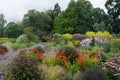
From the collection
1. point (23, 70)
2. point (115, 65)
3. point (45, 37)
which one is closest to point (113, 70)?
point (115, 65)

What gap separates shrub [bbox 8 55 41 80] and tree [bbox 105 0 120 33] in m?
38.4

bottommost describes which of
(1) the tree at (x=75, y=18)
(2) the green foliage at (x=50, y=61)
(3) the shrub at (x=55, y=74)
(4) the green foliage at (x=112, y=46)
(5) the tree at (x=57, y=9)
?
(4) the green foliage at (x=112, y=46)

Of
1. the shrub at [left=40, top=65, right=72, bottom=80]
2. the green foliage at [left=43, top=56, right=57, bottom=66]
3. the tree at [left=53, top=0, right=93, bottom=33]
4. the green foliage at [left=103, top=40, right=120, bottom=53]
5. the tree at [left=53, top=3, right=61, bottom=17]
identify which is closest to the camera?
the shrub at [left=40, top=65, right=72, bottom=80]

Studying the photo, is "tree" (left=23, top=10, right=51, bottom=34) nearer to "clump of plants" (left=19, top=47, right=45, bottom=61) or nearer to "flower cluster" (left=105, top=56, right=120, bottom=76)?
"clump of plants" (left=19, top=47, right=45, bottom=61)

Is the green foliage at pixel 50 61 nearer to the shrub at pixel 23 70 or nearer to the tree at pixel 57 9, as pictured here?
the shrub at pixel 23 70

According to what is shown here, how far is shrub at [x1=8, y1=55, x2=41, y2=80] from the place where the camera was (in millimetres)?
9180

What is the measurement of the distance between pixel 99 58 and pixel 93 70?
2972 mm

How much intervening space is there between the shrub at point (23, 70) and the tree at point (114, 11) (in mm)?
38399

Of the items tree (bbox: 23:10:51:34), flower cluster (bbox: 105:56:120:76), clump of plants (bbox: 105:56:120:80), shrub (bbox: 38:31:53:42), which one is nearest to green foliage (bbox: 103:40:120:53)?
flower cluster (bbox: 105:56:120:76)

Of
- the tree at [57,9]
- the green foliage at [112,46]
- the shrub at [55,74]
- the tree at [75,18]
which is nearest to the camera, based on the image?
the shrub at [55,74]

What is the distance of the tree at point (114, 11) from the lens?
46.8m

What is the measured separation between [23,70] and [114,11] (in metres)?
40.1

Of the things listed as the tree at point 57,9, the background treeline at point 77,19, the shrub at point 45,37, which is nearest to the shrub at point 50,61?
the shrub at point 45,37

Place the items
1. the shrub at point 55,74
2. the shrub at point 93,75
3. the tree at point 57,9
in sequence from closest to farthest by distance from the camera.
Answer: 1. the shrub at point 93,75
2. the shrub at point 55,74
3. the tree at point 57,9
